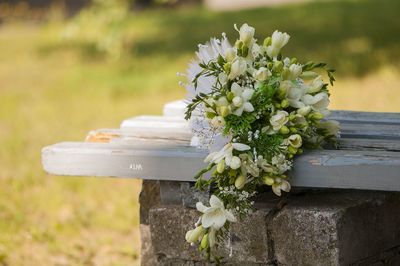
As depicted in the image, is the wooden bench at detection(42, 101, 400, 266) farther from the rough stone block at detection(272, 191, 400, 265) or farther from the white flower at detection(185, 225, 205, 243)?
the white flower at detection(185, 225, 205, 243)

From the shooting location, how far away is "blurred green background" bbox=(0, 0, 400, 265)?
493cm

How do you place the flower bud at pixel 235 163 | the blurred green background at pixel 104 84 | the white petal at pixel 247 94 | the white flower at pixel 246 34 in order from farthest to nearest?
1. the blurred green background at pixel 104 84
2. the white flower at pixel 246 34
3. the white petal at pixel 247 94
4. the flower bud at pixel 235 163

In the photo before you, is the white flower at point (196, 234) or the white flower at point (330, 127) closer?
the white flower at point (196, 234)

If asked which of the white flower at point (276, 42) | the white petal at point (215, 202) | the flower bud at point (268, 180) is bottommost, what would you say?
the white petal at point (215, 202)

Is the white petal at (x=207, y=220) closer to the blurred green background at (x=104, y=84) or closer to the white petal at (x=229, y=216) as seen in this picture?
the white petal at (x=229, y=216)

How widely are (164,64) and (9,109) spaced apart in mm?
2640

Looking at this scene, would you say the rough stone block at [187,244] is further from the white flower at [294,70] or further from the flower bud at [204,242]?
the white flower at [294,70]

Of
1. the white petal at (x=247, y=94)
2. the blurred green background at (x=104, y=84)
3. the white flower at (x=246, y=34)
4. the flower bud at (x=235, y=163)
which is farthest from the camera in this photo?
the blurred green background at (x=104, y=84)

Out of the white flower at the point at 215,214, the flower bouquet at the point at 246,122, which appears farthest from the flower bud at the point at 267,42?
the white flower at the point at 215,214

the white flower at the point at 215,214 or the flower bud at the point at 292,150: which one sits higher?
the flower bud at the point at 292,150

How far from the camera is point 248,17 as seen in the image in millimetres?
14008

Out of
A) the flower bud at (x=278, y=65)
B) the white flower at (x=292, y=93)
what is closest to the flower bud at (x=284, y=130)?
the white flower at (x=292, y=93)

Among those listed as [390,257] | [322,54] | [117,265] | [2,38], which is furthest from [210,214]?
[2,38]

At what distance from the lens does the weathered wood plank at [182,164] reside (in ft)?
8.98
